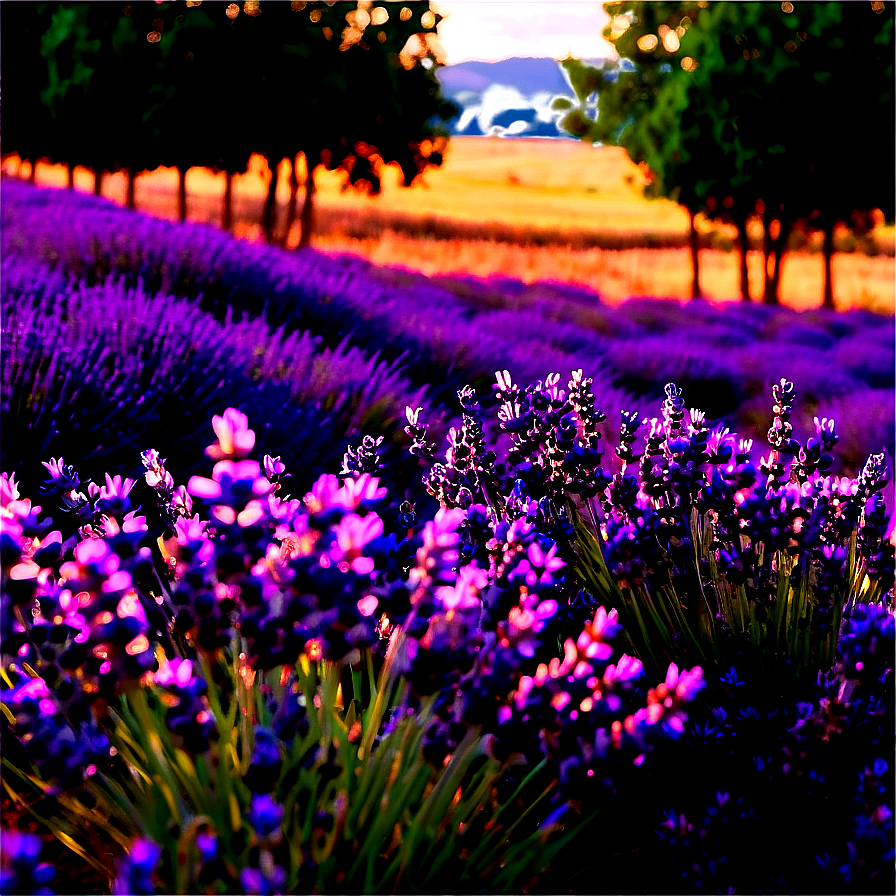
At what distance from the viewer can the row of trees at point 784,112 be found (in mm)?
15492

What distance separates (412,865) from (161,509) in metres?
1.02

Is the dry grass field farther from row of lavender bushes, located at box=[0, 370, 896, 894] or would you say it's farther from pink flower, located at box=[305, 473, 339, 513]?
pink flower, located at box=[305, 473, 339, 513]

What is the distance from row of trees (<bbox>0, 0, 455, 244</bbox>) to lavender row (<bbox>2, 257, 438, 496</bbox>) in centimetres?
1434

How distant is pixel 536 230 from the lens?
1259 inches

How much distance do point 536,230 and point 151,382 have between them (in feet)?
99.0

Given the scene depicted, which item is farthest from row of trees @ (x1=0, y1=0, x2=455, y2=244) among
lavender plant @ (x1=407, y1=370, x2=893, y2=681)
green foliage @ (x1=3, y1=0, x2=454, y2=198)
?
lavender plant @ (x1=407, y1=370, x2=893, y2=681)

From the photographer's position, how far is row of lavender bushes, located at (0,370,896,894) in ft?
3.66

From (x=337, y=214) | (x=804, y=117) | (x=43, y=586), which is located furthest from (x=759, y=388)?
(x=337, y=214)

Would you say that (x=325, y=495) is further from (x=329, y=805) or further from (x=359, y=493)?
(x=329, y=805)

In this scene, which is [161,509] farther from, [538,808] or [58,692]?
[538,808]

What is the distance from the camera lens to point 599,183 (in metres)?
60.3

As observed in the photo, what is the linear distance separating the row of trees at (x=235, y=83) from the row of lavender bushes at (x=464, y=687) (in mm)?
16445

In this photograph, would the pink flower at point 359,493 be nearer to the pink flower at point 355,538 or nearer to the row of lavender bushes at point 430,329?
the pink flower at point 355,538

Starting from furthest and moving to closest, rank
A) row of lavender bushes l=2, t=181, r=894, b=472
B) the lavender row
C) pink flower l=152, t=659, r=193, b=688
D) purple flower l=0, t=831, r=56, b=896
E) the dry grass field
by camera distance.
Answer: the dry grass field
row of lavender bushes l=2, t=181, r=894, b=472
the lavender row
pink flower l=152, t=659, r=193, b=688
purple flower l=0, t=831, r=56, b=896
